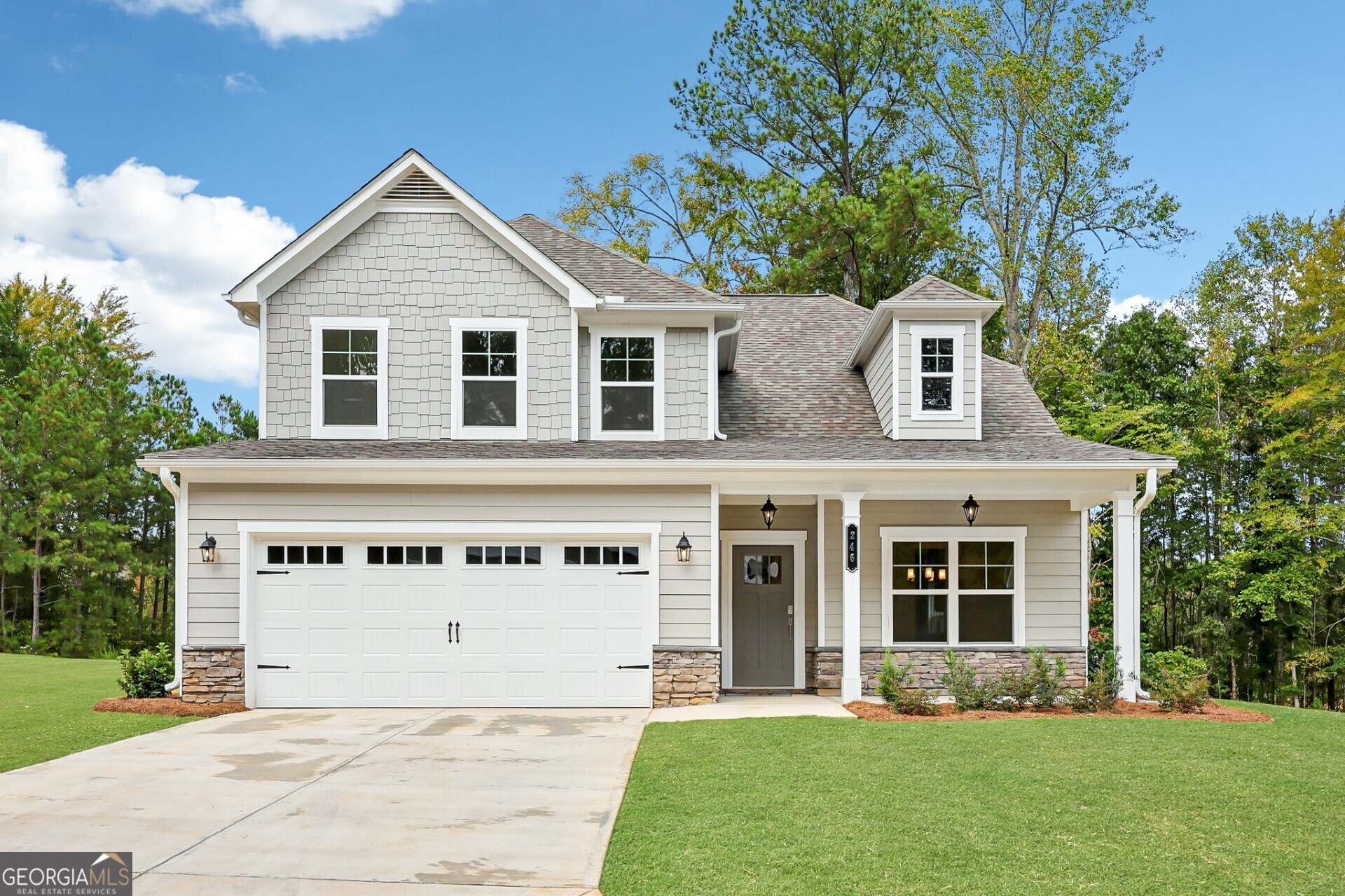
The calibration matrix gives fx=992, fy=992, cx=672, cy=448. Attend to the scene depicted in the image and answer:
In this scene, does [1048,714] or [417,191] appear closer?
[1048,714]

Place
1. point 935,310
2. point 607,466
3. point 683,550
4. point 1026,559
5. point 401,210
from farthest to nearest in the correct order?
point 935,310 → point 1026,559 → point 401,210 → point 683,550 → point 607,466

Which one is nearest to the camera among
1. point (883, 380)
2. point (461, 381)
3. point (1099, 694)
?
point (1099, 694)

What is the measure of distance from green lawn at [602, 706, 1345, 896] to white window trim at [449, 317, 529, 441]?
449 cm

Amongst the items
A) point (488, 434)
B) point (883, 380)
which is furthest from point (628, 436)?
point (883, 380)

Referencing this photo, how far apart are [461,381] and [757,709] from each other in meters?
5.49

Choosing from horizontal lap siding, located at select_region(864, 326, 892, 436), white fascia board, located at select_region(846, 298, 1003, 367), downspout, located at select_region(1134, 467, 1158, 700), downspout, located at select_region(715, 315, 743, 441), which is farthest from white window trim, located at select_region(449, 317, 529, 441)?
downspout, located at select_region(1134, 467, 1158, 700)

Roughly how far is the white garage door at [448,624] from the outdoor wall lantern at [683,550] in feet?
1.33

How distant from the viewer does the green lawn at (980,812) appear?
5.34m

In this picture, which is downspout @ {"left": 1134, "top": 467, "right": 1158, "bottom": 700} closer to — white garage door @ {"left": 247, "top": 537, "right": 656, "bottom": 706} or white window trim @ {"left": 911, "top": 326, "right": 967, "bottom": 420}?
white window trim @ {"left": 911, "top": 326, "right": 967, "bottom": 420}

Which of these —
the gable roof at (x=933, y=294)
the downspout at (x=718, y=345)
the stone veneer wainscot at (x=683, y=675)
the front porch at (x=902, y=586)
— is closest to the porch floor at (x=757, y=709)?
the stone veneer wainscot at (x=683, y=675)

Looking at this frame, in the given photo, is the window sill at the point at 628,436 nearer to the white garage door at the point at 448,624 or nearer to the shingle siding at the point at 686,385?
the shingle siding at the point at 686,385

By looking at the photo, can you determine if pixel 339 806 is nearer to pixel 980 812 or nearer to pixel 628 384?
pixel 980 812

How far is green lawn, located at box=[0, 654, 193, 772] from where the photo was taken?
9055mm

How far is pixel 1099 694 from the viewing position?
37.4ft
